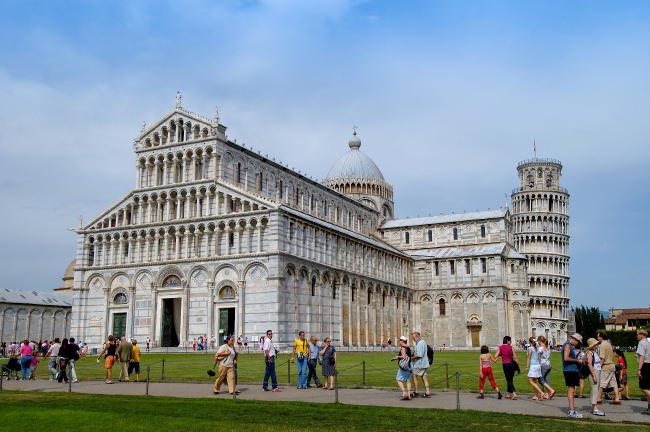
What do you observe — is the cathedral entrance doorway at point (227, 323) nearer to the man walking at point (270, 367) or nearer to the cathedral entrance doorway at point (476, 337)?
the man walking at point (270, 367)

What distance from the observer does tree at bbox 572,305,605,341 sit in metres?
105

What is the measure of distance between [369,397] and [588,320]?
95.2 metres

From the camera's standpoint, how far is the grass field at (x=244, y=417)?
14.2 m

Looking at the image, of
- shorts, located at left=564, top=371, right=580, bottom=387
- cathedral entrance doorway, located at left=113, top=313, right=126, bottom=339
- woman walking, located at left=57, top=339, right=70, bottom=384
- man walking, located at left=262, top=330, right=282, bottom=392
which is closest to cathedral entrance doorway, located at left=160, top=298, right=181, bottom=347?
cathedral entrance doorway, located at left=113, top=313, right=126, bottom=339

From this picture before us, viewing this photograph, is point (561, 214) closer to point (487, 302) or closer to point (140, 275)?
point (487, 302)

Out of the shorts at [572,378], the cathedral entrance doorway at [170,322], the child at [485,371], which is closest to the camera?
the shorts at [572,378]

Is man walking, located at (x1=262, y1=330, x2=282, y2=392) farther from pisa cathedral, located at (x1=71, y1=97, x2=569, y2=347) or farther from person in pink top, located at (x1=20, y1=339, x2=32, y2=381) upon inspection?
pisa cathedral, located at (x1=71, y1=97, x2=569, y2=347)

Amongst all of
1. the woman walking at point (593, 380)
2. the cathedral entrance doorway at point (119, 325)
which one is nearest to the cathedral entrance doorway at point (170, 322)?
the cathedral entrance doorway at point (119, 325)

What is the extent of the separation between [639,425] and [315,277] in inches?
1779

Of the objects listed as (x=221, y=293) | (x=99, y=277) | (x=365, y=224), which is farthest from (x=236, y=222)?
(x=365, y=224)

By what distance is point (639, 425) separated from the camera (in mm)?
15062

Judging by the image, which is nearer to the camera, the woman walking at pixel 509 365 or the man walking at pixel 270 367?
the woman walking at pixel 509 365

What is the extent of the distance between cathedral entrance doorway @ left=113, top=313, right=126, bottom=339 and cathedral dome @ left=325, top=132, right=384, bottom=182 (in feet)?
129

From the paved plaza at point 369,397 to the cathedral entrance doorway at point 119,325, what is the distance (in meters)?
34.5
